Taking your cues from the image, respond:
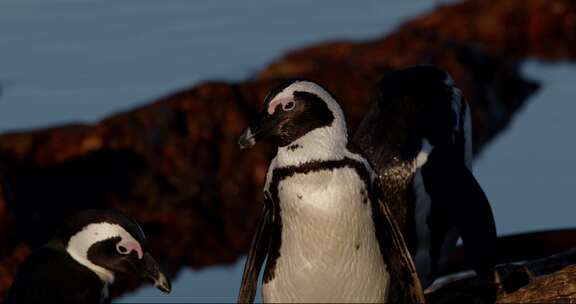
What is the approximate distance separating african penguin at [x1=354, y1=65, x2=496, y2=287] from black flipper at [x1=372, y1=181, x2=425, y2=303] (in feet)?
2.02

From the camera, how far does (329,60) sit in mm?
10195

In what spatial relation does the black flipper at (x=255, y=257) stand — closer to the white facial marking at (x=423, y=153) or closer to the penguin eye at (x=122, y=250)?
the penguin eye at (x=122, y=250)

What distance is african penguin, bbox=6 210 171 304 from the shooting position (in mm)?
5266

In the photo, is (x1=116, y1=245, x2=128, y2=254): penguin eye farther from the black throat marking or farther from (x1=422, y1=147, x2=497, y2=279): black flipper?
(x1=422, y1=147, x2=497, y2=279): black flipper

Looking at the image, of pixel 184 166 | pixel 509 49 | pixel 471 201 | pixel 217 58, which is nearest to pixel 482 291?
pixel 471 201

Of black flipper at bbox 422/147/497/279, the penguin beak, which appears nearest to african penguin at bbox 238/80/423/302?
the penguin beak

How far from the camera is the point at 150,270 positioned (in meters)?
5.50

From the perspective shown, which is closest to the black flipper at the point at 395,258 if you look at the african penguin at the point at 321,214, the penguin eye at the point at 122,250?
the african penguin at the point at 321,214

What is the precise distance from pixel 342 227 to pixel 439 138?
1256mm

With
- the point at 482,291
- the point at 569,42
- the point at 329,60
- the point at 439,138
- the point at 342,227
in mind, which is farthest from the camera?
the point at 569,42

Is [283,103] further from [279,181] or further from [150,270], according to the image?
[150,270]

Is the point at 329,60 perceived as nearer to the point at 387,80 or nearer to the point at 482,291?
the point at 387,80

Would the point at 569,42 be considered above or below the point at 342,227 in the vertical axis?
below

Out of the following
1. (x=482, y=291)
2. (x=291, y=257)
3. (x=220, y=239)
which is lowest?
(x=220, y=239)
